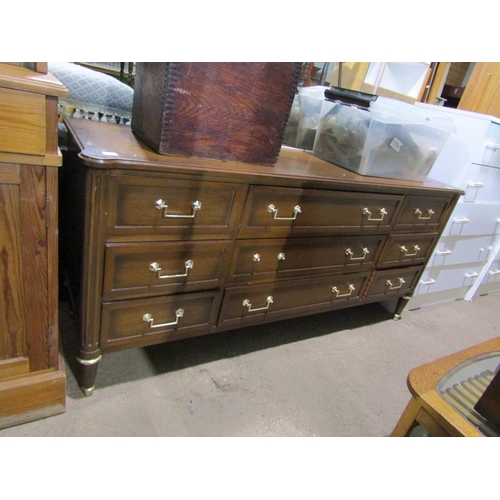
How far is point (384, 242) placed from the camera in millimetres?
1410

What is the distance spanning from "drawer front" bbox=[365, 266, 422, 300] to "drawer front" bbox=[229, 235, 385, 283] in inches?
4.9

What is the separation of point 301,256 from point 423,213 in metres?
0.65

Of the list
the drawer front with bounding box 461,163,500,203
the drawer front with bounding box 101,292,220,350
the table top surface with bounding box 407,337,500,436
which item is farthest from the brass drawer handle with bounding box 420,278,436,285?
the drawer front with bounding box 101,292,220,350

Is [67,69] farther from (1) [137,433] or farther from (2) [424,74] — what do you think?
(2) [424,74]

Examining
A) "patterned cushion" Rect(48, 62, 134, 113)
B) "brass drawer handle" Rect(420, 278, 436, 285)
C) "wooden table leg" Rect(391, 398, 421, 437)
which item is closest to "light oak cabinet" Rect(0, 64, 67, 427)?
"patterned cushion" Rect(48, 62, 134, 113)

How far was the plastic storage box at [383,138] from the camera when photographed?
1.25m

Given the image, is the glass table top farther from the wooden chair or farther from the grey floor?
the grey floor

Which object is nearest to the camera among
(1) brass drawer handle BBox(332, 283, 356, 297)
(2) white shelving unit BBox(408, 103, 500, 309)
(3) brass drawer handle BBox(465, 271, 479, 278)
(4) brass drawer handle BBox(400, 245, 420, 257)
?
(1) brass drawer handle BBox(332, 283, 356, 297)

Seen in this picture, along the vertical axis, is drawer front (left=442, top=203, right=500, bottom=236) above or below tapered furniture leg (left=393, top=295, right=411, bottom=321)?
above

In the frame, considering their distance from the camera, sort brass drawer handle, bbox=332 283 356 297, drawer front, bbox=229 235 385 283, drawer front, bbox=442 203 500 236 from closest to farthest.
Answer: drawer front, bbox=229 235 385 283
brass drawer handle, bbox=332 283 356 297
drawer front, bbox=442 203 500 236

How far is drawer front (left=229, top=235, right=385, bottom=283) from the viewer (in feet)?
3.52

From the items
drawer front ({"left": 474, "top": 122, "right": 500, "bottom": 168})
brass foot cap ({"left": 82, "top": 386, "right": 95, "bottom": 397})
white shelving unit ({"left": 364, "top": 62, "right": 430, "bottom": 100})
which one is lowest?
brass foot cap ({"left": 82, "top": 386, "right": 95, "bottom": 397})

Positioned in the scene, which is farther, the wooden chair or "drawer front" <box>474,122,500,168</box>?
"drawer front" <box>474,122,500,168</box>

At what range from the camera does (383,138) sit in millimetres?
1258
